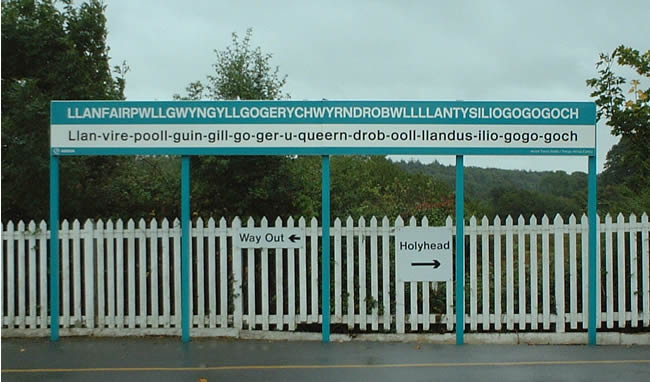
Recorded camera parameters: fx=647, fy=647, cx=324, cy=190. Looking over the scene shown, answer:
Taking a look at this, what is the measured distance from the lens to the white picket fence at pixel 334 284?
847 centimetres

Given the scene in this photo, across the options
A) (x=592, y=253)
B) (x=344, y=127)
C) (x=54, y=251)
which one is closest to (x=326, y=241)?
(x=344, y=127)

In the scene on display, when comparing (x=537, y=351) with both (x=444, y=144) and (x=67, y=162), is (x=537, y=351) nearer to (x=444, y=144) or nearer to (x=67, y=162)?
(x=444, y=144)

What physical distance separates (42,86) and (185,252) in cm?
398

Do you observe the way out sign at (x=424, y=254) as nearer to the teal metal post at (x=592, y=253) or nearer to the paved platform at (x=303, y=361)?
the paved platform at (x=303, y=361)

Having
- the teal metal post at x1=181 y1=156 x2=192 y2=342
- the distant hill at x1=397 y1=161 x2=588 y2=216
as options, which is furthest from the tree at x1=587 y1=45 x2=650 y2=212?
the teal metal post at x1=181 y1=156 x2=192 y2=342

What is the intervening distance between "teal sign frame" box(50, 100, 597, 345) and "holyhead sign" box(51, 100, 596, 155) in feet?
0.04

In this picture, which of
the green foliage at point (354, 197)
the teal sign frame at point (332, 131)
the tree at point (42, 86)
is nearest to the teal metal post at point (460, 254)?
the teal sign frame at point (332, 131)

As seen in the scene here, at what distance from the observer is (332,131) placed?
826 cm

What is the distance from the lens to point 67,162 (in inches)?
391

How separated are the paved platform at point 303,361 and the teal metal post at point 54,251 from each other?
29cm

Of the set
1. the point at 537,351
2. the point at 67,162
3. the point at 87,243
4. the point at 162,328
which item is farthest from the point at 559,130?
the point at 67,162

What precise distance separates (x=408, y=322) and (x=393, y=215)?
2.77 metres

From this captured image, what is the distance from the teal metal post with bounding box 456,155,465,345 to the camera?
823 cm

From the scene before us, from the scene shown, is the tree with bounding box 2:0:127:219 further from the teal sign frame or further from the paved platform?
the paved platform
